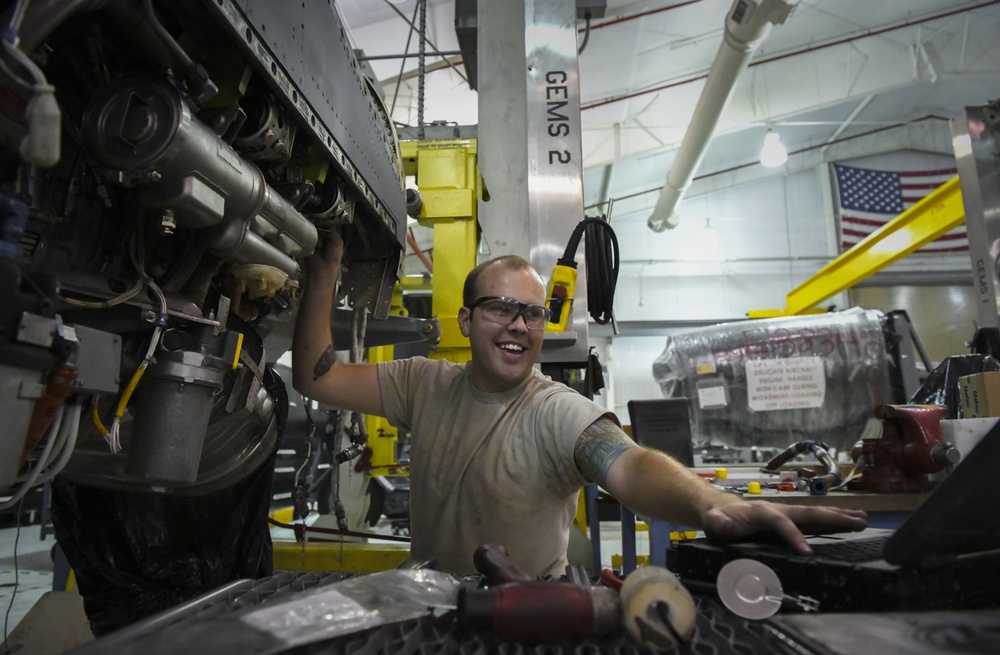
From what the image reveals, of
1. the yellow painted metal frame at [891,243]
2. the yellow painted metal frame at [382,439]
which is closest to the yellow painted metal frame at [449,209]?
the yellow painted metal frame at [382,439]

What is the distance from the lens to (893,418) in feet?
6.93

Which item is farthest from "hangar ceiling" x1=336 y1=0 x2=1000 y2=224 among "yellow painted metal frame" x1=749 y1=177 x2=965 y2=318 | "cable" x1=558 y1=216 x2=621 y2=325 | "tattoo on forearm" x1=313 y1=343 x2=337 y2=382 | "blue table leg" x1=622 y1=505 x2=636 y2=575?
"blue table leg" x1=622 y1=505 x2=636 y2=575

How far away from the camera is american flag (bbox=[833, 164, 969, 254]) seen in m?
9.84

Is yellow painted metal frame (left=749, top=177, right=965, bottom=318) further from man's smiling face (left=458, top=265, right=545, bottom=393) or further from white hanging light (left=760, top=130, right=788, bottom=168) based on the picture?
man's smiling face (left=458, top=265, right=545, bottom=393)

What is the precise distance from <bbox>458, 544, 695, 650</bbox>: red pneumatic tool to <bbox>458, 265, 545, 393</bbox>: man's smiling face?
3.33 feet

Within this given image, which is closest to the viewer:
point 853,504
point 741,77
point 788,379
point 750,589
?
point 750,589

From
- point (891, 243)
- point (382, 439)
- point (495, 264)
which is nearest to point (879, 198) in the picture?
point (891, 243)

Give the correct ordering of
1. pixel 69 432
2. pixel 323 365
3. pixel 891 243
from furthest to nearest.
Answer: pixel 891 243
pixel 323 365
pixel 69 432

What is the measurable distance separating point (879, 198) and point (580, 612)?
39.1 feet

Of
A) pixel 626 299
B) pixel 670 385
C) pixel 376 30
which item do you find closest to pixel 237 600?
pixel 670 385

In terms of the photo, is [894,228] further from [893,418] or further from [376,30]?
[376,30]

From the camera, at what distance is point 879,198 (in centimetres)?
1012

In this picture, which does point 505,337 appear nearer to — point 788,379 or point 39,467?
point 39,467

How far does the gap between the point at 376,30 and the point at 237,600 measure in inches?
217
